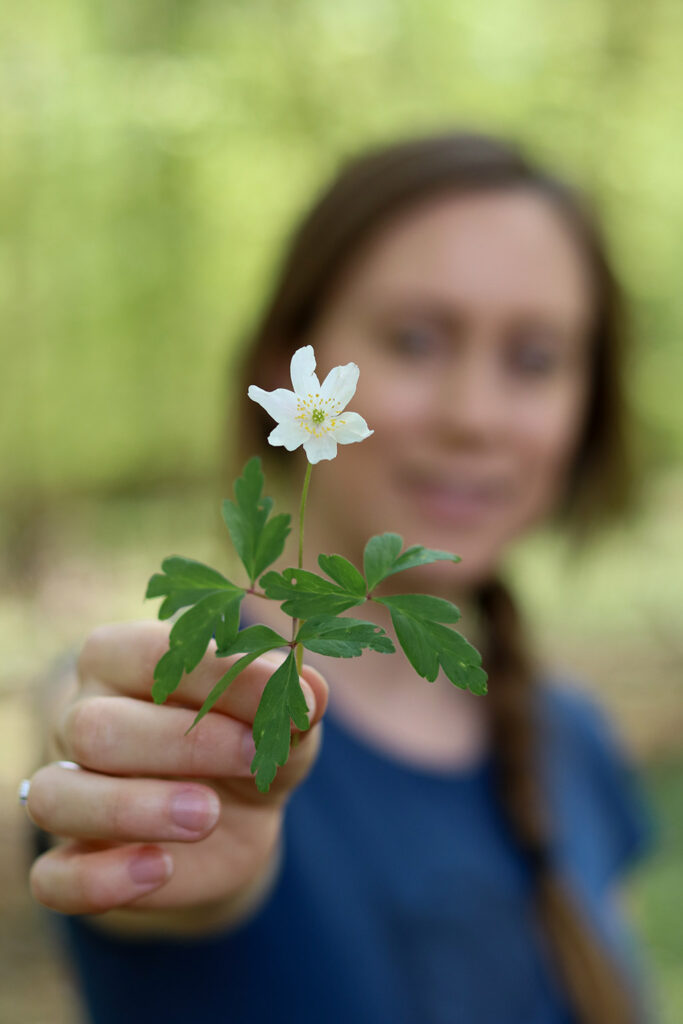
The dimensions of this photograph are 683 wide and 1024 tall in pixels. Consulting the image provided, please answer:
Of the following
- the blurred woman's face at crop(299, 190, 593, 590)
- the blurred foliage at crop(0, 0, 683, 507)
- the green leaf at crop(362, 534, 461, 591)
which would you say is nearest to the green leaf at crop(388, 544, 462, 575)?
the green leaf at crop(362, 534, 461, 591)

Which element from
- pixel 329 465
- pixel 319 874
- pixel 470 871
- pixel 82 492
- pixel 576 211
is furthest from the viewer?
pixel 82 492

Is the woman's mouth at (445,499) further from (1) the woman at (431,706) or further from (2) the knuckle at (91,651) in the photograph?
(2) the knuckle at (91,651)

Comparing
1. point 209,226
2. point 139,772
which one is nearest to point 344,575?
point 139,772

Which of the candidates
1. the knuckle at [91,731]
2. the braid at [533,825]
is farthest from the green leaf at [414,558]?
the braid at [533,825]

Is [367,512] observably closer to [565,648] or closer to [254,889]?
[254,889]

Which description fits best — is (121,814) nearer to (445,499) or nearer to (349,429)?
(349,429)

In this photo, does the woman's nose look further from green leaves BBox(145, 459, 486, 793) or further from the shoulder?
green leaves BBox(145, 459, 486, 793)

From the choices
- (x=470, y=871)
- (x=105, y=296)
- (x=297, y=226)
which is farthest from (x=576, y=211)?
(x=105, y=296)

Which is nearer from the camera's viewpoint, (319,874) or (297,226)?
(319,874)
